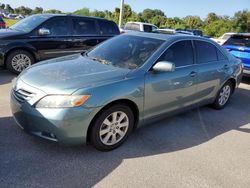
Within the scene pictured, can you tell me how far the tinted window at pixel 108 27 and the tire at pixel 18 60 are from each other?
242 centimetres

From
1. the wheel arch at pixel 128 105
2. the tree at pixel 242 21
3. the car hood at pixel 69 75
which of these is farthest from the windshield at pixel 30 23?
the tree at pixel 242 21

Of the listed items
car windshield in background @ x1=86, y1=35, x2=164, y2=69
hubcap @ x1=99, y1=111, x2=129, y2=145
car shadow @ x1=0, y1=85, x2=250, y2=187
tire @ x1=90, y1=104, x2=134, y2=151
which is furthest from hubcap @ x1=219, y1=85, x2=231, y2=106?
hubcap @ x1=99, y1=111, x2=129, y2=145

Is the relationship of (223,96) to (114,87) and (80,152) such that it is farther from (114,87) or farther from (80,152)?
(80,152)

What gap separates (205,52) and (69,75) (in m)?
2.67

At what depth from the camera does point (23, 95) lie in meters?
3.48

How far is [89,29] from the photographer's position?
832 centimetres

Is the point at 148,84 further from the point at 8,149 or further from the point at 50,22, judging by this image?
the point at 50,22

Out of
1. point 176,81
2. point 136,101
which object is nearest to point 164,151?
point 136,101

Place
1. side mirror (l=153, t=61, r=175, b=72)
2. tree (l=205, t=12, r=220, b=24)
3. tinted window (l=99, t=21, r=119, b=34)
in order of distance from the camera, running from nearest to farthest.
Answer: side mirror (l=153, t=61, r=175, b=72) < tinted window (l=99, t=21, r=119, b=34) < tree (l=205, t=12, r=220, b=24)

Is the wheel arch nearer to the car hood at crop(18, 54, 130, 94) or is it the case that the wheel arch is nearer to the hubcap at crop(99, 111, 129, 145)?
the hubcap at crop(99, 111, 129, 145)

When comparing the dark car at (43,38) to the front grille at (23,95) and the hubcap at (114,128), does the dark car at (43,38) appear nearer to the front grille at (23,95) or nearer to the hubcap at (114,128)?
the front grille at (23,95)

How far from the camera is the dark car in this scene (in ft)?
23.2

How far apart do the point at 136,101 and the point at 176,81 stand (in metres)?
0.88

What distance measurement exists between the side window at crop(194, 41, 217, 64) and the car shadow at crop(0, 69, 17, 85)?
4353 millimetres
